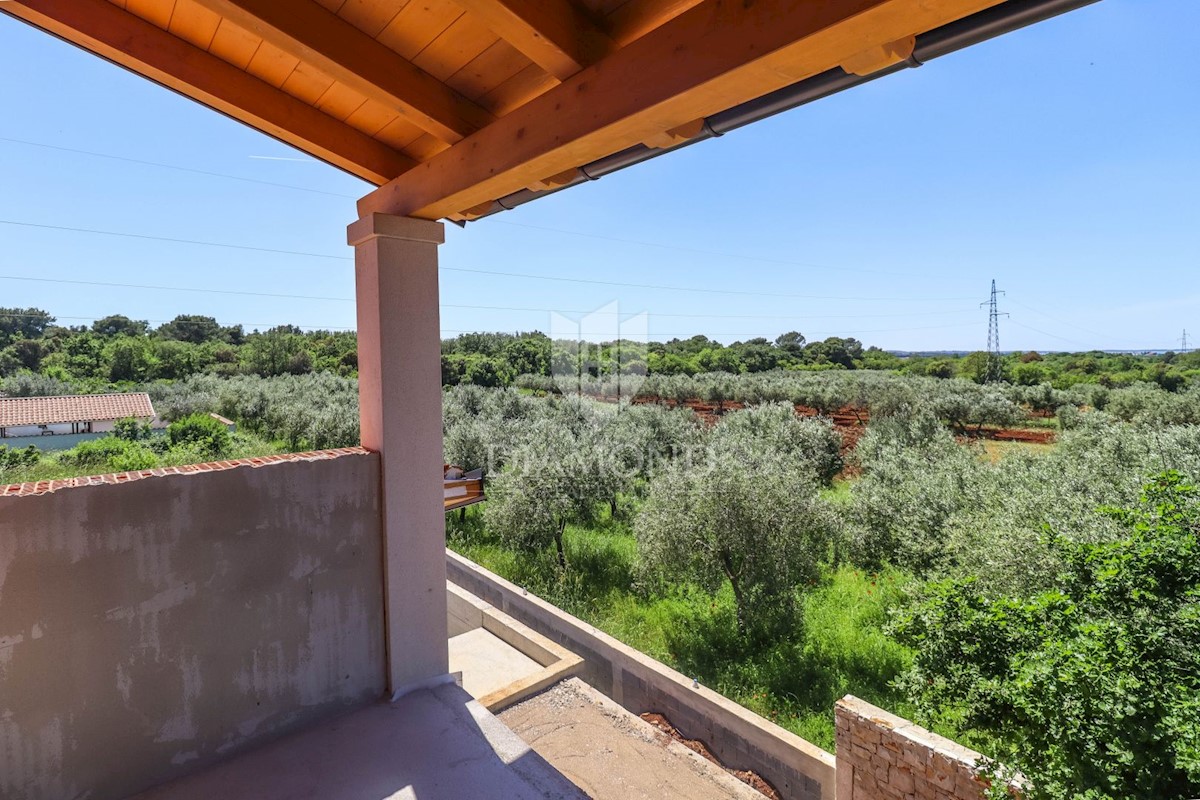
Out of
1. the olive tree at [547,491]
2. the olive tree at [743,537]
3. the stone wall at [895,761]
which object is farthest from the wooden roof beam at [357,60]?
the olive tree at [547,491]

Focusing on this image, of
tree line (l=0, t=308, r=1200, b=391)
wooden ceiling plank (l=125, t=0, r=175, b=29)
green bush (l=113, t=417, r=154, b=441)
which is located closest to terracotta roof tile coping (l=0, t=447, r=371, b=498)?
wooden ceiling plank (l=125, t=0, r=175, b=29)

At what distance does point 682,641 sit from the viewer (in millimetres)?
6242

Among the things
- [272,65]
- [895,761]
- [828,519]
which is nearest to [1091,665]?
[895,761]

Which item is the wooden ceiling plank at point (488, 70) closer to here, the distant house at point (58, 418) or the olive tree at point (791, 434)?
the olive tree at point (791, 434)

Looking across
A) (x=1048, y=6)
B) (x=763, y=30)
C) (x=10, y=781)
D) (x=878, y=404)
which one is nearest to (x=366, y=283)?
(x=763, y=30)

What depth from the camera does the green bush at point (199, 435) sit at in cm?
1250

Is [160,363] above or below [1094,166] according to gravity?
below

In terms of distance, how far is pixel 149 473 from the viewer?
2416 millimetres

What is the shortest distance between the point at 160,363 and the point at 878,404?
Result: 78.8 ft

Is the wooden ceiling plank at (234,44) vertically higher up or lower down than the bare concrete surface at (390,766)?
higher up

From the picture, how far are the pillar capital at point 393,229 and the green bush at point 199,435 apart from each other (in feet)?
41.2

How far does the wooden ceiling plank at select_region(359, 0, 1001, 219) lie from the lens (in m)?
1.16

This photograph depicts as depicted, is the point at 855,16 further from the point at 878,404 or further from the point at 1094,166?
the point at 878,404

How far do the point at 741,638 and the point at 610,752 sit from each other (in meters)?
2.56
